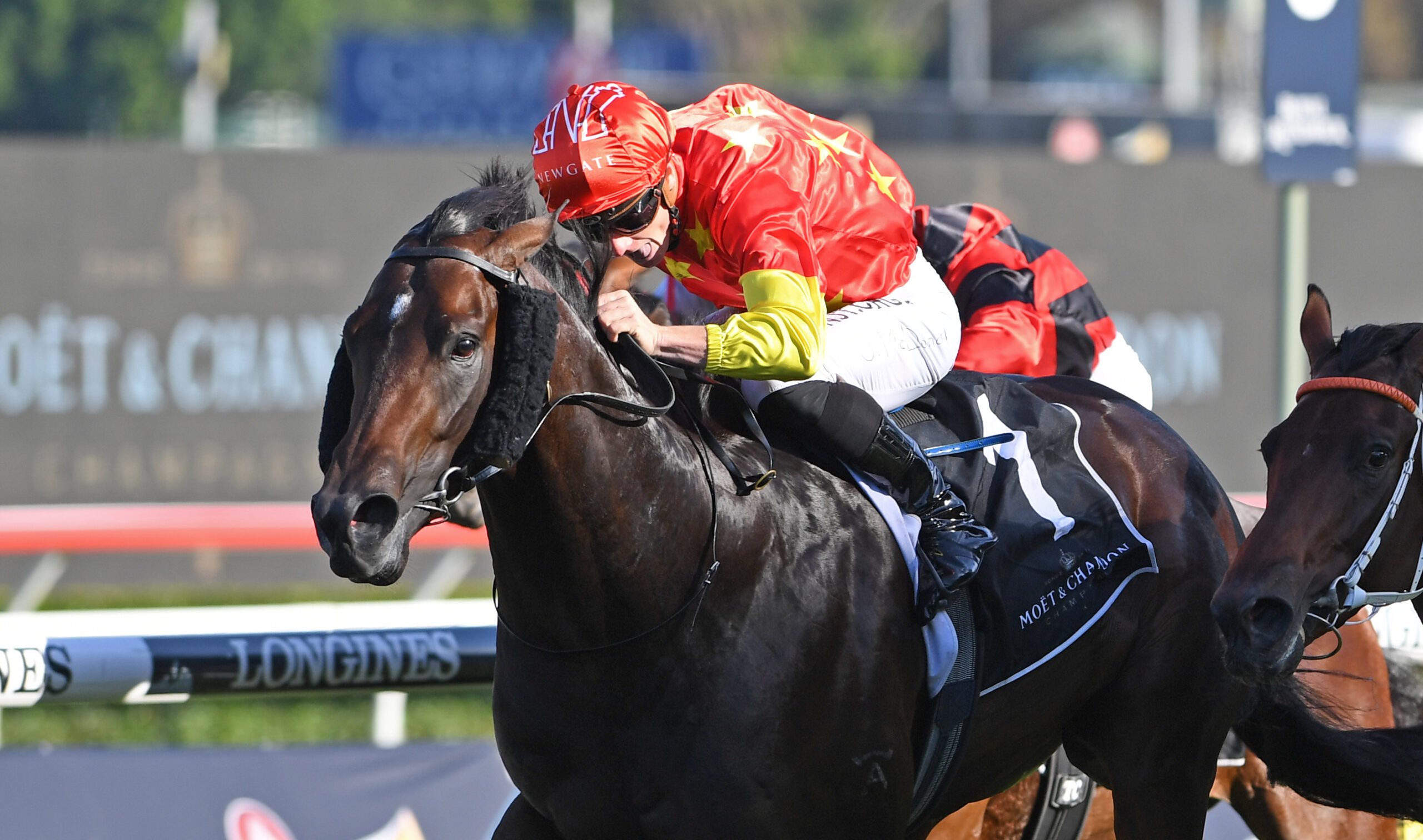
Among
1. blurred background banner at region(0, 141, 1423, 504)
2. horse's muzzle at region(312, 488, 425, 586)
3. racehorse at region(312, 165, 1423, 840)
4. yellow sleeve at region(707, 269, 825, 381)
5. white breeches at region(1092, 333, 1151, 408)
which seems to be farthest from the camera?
blurred background banner at region(0, 141, 1423, 504)

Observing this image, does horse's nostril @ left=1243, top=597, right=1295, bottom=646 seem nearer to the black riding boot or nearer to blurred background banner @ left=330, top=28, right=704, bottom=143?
the black riding boot

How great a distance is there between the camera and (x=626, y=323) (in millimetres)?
2525

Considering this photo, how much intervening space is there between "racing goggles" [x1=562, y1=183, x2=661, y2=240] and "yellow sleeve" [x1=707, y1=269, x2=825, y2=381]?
0.74 feet

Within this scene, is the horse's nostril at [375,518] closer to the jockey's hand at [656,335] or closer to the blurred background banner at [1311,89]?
the jockey's hand at [656,335]

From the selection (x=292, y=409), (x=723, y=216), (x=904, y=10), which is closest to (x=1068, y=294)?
(x=723, y=216)

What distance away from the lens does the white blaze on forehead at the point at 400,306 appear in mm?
2232

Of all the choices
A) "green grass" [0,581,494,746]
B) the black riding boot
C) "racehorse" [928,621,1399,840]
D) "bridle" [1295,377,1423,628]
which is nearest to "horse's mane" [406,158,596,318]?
the black riding boot

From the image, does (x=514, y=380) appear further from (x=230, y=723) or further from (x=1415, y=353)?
(x=230, y=723)

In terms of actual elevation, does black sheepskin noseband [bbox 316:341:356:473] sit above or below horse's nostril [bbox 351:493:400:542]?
above

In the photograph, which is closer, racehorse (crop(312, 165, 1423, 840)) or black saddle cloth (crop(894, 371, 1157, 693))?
racehorse (crop(312, 165, 1423, 840))

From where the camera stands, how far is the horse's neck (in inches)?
95.2

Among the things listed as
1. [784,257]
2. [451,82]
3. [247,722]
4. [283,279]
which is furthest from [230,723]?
[451,82]

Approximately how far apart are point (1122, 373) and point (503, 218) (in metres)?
1.81

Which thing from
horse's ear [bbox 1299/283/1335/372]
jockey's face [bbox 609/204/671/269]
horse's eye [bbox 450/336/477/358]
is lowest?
horse's ear [bbox 1299/283/1335/372]
